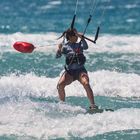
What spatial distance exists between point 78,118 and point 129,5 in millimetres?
28435

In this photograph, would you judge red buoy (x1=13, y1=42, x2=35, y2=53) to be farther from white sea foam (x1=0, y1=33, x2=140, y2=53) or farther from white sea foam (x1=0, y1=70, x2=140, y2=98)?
white sea foam (x1=0, y1=33, x2=140, y2=53)

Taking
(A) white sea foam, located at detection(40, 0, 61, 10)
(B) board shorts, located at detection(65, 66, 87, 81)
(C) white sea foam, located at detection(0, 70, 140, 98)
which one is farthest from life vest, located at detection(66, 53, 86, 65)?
A: (A) white sea foam, located at detection(40, 0, 61, 10)

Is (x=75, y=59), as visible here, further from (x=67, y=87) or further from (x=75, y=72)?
(x=67, y=87)

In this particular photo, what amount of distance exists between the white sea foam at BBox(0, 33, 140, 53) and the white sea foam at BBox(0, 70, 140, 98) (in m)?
4.48

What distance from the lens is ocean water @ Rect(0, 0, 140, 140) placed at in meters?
10.2

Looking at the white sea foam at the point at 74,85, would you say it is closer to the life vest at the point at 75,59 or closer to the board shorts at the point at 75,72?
the board shorts at the point at 75,72

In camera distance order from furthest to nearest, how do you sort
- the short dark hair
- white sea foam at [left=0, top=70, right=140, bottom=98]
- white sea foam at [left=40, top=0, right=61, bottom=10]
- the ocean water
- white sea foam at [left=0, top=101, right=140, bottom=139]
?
white sea foam at [left=40, top=0, right=61, bottom=10] → white sea foam at [left=0, top=70, right=140, bottom=98] → the short dark hair → the ocean water → white sea foam at [left=0, top=101, right=140, bottom=139]

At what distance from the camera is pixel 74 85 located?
49.1ft

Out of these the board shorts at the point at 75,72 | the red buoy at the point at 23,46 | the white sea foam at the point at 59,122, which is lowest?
the white sea foam at the point at 59,122

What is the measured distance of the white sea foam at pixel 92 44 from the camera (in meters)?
22.0

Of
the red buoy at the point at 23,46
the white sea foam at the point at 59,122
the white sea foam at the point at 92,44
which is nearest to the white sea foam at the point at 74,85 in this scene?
the red buoy at the point at 23,46

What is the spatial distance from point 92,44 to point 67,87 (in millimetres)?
8683

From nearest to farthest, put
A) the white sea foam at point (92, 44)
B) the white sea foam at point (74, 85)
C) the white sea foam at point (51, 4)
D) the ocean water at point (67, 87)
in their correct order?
the ocean water at point (67, 87)
the white sea foam at point (74, 85)
the white sea foam at point (92, 44)
the white sea foam at point (51, 4)

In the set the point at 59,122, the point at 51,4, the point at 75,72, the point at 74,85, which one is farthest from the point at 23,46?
the point at 51,4
